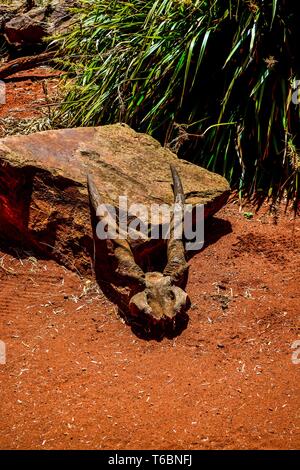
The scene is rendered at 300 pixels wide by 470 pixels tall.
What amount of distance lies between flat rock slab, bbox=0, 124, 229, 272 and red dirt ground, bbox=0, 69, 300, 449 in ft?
0.72

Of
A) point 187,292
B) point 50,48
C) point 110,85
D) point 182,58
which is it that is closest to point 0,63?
point 50,48

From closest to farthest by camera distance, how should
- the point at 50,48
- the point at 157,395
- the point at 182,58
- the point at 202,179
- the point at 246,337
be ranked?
the point at 157,395
the point at 246,337
the point at 202,179
the point at 182,58
the point at 50,48

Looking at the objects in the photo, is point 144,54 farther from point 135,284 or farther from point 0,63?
point 0,63

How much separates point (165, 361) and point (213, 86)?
8.95 ft

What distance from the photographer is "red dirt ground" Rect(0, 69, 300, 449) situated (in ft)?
10.1

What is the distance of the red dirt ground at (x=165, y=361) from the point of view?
3068 mm

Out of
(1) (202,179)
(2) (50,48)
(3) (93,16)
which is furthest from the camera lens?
(2) (50,48)

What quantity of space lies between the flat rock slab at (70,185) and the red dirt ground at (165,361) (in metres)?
0.22

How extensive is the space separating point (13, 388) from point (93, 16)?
13.8 ft

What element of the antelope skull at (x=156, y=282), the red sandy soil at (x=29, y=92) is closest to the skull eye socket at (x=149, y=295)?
the antelope skull at (x=156, y=282)

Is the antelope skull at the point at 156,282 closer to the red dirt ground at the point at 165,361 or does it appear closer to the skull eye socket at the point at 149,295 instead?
the skull eye socket at the point at 149,295

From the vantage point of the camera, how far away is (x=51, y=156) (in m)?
4.39

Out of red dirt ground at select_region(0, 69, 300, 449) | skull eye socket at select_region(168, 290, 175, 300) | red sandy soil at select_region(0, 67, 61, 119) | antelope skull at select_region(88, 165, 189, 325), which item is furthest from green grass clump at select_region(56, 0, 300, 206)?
skull eye socket at select_region(168, 290, 175, 300)

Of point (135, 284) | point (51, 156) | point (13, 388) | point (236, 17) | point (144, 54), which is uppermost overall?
point (236, 17)
